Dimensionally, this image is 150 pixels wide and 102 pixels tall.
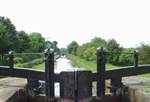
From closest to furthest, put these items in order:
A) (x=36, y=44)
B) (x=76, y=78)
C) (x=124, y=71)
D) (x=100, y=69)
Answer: (x=76, y=78) < (x=100, y=69) < (x=124, y=71) < (x=36, y=44)

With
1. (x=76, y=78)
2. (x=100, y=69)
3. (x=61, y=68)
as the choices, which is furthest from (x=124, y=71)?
(x=61, y=68)

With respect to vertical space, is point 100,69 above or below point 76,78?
above

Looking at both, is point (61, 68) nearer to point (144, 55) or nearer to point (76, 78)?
point (144, 55)

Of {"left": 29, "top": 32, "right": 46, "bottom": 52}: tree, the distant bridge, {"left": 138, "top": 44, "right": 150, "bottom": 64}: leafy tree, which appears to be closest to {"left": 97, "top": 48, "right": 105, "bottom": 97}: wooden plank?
the distant bridge

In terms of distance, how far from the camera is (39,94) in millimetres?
8727

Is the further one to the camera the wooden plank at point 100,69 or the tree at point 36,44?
the tree at point 36,44

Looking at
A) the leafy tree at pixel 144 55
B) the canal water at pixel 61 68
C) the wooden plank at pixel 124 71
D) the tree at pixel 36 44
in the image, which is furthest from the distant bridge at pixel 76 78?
the tree at pixel 36 44

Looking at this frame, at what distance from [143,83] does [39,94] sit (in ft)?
8.73

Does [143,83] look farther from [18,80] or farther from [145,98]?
[18,80]

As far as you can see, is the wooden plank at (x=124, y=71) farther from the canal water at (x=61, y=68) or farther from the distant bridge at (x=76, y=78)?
the canal water at (x=61, y=68)

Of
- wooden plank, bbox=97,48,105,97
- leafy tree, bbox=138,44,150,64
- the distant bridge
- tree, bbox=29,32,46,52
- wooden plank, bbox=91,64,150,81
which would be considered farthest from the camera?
tree, bbox=29,32,46,52

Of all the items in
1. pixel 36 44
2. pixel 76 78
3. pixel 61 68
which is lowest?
pixel 61 68

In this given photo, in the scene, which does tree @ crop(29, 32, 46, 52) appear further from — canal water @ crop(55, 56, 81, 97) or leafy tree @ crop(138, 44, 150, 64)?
leafy tree @ crop(138, 44, 150, 64)

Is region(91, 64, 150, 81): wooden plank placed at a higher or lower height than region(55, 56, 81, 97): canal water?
higher
